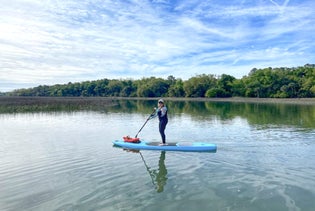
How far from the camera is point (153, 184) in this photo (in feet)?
29.6

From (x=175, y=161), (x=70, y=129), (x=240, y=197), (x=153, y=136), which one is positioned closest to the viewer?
(x=240, y=197)

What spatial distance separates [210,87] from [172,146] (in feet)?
303

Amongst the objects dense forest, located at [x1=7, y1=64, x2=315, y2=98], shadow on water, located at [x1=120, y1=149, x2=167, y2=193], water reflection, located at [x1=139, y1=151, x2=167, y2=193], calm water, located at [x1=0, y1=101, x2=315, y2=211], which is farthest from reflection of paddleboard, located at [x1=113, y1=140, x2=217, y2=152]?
dense forest, located at [x1=7, y1=64, x2=315, y2=98]

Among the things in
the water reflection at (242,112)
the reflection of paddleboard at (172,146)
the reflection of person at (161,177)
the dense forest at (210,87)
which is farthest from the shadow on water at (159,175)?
the dense forest at (210,87)

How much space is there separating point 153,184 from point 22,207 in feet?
12.0

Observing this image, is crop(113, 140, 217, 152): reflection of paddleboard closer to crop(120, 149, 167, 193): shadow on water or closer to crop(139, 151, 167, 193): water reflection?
crop(120, 149, 167, 193): shadow on water

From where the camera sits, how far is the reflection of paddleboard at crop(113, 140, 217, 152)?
13203 mm

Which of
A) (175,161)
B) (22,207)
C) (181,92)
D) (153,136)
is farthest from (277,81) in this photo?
(22,207)

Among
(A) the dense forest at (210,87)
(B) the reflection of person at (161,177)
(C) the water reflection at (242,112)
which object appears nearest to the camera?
(B) the reflection of person at (161,177)

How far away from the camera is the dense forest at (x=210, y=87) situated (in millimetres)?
80875

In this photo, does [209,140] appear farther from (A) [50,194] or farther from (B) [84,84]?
(B) [84,84]

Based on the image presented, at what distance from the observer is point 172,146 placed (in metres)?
13.5

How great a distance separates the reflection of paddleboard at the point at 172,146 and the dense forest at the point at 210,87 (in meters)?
70.4

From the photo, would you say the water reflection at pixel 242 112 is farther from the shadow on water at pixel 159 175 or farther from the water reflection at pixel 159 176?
the water reflection at pixel 159 176
